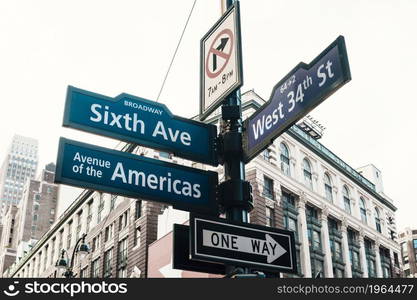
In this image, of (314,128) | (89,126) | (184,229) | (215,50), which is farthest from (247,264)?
(314,128)

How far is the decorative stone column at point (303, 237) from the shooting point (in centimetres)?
4375

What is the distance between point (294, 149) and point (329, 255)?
882cm

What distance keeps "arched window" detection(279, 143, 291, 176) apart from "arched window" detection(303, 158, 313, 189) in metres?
2.58

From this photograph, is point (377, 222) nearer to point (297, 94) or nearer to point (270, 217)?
point (270, 217)

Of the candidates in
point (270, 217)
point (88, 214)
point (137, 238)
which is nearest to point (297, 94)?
point (270, 217)

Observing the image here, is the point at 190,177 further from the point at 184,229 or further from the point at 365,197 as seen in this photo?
the point at 365,197

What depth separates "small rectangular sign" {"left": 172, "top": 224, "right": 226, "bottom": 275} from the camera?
6.20 metres

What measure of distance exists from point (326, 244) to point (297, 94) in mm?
43043

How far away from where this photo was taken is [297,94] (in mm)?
6383

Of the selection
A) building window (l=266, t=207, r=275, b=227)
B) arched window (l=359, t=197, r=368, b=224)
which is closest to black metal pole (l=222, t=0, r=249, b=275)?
building window (l=266, t=207, r=275, b=227)

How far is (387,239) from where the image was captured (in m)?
59.8

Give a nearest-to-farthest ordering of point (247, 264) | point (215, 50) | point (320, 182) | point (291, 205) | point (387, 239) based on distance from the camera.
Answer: point (247, 264)
point (215, 50)
point (291, 205)
point (320, 182)
point (387, 239)

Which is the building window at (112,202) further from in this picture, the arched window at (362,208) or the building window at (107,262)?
the arched window at (362,208)

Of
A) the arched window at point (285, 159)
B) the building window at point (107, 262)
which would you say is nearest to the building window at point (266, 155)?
the arched window at point (285, 159)
